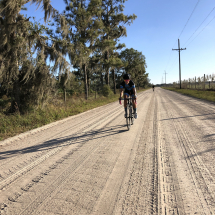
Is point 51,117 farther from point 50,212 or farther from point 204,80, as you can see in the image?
point 204,80

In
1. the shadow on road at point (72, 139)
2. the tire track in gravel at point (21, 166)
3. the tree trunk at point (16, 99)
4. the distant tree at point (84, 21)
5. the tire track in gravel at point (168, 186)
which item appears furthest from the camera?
the distant tree at point (84, 21)

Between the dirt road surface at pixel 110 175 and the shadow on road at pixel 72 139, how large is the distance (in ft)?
0.09

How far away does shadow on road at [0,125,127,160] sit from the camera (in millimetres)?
4195

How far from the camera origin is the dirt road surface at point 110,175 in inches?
83.8

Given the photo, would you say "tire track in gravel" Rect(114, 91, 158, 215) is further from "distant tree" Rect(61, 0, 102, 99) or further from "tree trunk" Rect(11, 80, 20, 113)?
"distant tree" Rect(61, 0, 102, 99)

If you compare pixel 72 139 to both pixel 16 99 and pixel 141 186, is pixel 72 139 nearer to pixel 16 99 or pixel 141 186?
pixel 141 186

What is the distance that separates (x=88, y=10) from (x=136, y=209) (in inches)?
715

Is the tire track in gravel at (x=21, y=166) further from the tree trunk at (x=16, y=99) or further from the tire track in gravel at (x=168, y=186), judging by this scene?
the tree trunk at (x=16, y=99)

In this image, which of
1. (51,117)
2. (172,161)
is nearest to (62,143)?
(172,161)

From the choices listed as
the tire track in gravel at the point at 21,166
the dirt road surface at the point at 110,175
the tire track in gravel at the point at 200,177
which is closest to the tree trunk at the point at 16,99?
the dirt road surface at the point at 110,175

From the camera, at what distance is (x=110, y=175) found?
9.47 ft

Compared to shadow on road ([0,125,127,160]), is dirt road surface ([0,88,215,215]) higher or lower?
lower

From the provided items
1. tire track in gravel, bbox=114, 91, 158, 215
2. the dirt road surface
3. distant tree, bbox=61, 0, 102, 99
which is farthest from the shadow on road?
distant tree, bbox=61, 0, 102, 99

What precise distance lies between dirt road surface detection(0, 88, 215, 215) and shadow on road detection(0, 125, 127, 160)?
0.03m
